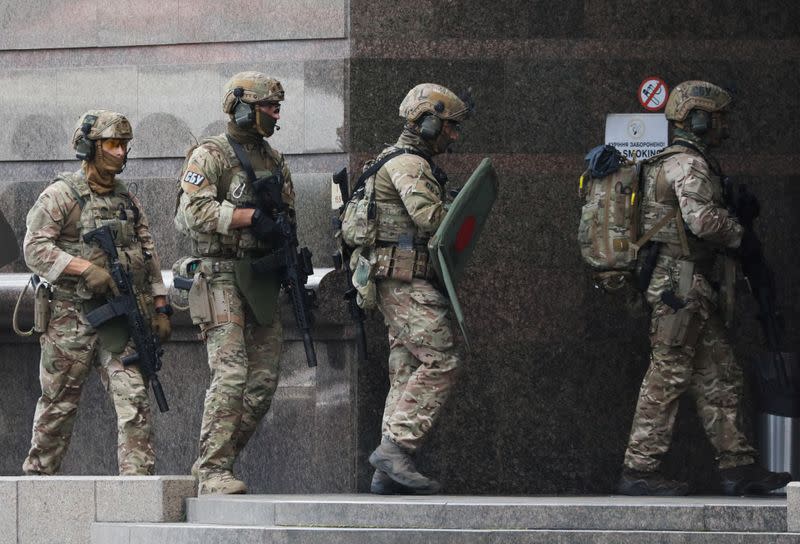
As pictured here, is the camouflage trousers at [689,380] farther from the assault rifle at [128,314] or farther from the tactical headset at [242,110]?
the assault rifle at [128,314]

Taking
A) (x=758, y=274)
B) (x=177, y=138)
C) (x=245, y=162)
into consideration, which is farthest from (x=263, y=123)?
(x=758, y=274)

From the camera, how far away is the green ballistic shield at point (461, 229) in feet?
35.7

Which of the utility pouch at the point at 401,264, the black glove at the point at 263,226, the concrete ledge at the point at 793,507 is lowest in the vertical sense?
the concrete ledge at the point at 793,507

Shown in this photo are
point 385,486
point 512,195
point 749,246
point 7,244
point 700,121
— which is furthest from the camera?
point 7,244

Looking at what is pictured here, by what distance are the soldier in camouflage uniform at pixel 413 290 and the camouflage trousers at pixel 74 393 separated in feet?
4.28

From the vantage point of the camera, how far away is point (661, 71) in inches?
497

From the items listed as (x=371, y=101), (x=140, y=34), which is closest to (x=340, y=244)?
(x=371, y=101)

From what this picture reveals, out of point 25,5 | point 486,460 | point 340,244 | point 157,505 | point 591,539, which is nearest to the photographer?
point 591,539

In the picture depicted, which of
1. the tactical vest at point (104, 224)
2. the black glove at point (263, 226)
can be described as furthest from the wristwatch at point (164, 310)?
the black glove at point (263, 226)

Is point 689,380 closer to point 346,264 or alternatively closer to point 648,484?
point 648,484

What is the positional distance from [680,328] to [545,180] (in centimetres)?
154

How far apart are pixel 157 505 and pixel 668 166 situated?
334cm

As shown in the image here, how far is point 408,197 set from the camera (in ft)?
35.9

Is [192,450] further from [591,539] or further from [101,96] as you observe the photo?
[591,539]
